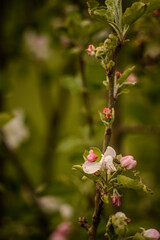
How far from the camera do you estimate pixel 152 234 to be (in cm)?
38

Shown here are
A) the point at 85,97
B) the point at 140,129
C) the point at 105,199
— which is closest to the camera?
the point at 105,199

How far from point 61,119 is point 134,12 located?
3.89ft

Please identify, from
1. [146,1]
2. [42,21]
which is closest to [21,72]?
[42,21]

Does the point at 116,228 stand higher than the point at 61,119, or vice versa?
the point at 61,119

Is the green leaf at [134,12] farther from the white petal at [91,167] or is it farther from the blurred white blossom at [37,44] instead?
the blurred white blossom at [37,44]

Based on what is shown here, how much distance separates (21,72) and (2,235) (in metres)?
0.77

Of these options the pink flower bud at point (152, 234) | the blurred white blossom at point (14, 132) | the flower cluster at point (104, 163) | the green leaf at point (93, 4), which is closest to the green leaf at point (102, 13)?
the green leaf at point (93, 4)

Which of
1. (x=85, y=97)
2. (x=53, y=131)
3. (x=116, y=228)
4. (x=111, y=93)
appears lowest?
(x=116, y=228)

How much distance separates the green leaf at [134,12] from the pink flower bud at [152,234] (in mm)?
272

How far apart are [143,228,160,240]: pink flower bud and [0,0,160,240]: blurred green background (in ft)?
0.45

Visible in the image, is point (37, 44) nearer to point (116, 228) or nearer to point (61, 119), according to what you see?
point (61, 119)

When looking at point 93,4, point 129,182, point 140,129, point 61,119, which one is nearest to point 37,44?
point 61,119

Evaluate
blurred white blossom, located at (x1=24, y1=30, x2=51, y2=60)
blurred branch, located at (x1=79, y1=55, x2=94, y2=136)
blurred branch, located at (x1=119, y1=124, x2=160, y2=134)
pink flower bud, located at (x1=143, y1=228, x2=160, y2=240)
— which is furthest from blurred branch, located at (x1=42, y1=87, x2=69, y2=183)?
pink flower bud, located at (x1=143, y1=228, x2=160, y2=240)

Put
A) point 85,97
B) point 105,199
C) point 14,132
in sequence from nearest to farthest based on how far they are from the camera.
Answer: point 105,199 < point 85,97 < point 14,132
